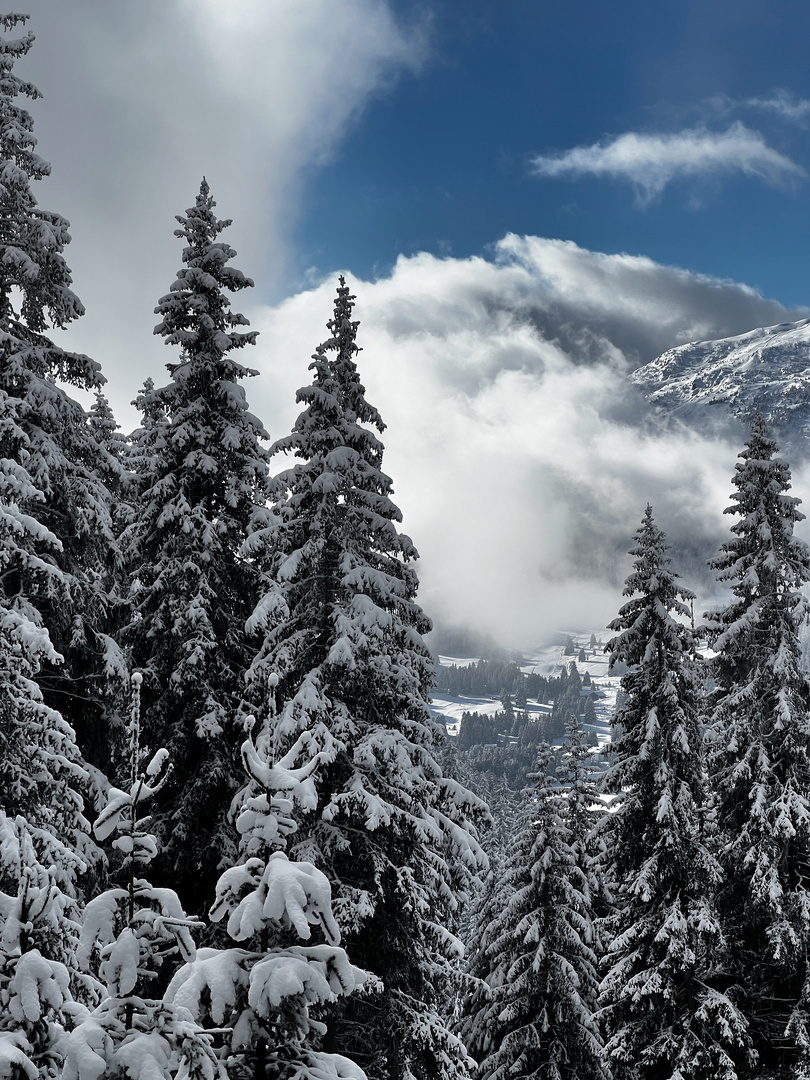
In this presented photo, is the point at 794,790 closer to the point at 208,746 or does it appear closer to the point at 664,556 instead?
the point at 664,556

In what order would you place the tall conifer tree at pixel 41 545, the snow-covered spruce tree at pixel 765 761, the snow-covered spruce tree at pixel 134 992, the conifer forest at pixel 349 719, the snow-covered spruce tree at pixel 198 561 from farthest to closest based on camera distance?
the snow-covered spruce tree at pixel 765 761 < the snow-covered spruce tree at pixel 198 561 < the conifer forest at pixel 349 719 < the tall conifer tree at pixel 41 545 < the snow-covered spruce tree at pixel 134 992

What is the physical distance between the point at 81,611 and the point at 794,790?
15.5 meters

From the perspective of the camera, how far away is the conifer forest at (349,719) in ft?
37.7

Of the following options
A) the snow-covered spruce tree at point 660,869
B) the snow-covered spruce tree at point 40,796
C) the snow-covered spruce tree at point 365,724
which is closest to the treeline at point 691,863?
the snow-covered spruce tree at point 660,869

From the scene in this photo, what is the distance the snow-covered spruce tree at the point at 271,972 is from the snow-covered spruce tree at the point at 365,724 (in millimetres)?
7147

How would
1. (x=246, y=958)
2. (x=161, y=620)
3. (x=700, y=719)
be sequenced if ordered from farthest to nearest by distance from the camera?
(x=700, y=719), (x=161, y=620), (x=246, y=958)

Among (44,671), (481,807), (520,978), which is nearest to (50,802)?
(44,671)

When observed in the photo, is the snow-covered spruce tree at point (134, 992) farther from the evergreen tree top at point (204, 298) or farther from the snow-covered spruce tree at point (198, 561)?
the evergreen tree top at point (204, 298)

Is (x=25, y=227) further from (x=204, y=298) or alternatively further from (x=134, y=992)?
(x=134, y=992)

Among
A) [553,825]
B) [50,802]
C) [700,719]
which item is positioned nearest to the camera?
[50,802]

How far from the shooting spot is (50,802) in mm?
10219

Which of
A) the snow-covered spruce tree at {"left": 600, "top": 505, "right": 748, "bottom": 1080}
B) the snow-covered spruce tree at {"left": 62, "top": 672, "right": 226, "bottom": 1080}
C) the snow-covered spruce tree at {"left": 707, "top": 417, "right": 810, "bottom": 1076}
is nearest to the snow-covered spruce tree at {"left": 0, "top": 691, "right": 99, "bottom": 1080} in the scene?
the snow-covered spruce tree at {"left": 62, "top": 672, "right": 226, "bottom": 1080}

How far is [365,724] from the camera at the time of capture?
12.5 meters

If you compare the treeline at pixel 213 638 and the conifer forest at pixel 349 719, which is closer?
the treeline at pixel 213 638
